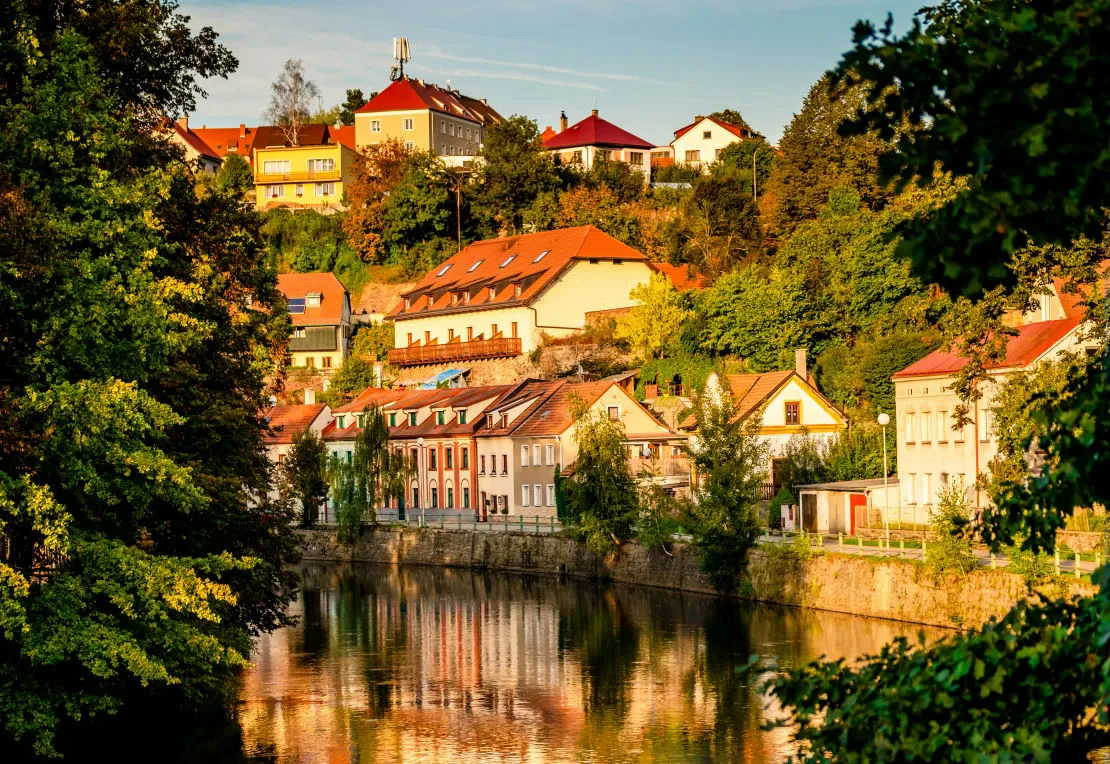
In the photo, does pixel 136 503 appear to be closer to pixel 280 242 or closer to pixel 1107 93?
pixel 1107 93

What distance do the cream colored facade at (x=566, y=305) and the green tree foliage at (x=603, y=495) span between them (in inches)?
1167

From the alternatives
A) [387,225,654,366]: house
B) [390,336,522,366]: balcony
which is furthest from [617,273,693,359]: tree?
[390,336,522,366]: balcony

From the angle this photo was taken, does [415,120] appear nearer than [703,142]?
Yes

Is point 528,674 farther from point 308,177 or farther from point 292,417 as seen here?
point 308,177

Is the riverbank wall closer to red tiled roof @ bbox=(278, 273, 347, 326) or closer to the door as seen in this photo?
the door

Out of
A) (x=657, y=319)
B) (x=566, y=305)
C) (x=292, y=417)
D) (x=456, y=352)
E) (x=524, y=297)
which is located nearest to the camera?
(x=657, y=319)

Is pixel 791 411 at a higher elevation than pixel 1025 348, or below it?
below

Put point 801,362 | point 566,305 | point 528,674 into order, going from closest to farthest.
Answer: point 528,674 → point 801,362 → point 566,305

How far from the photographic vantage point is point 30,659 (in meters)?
20.0

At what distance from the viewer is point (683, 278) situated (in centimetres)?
8662

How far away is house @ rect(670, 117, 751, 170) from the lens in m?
124

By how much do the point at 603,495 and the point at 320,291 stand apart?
49.9 meters

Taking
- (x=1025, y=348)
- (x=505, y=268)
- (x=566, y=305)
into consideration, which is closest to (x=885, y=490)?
(x=1025, y=348)

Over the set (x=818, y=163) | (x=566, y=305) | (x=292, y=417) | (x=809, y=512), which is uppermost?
(x=818, y=163)
